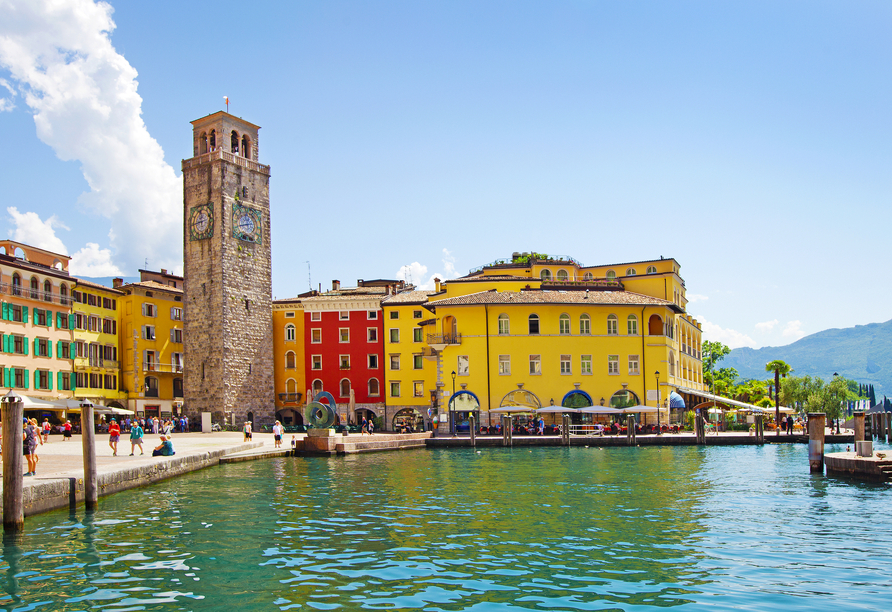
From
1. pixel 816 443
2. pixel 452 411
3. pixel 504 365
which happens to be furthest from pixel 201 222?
pixel 816 443

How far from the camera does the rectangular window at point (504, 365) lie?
169ft

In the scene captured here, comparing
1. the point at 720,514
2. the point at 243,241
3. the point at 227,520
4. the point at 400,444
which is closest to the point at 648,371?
the point at 400,444

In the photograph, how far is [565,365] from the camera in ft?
170

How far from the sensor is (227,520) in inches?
669

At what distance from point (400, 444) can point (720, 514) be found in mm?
26040

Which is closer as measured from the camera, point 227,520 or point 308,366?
point 227,520

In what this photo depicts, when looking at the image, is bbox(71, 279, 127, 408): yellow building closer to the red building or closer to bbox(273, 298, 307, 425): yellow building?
bbox(273, 298, 307, 425): yellow building

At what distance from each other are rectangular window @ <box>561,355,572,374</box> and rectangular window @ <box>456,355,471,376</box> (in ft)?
19.8

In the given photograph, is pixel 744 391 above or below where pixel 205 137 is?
below

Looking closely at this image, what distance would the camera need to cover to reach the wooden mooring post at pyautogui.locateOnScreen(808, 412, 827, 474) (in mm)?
25906

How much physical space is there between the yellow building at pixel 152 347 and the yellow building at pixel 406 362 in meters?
16.6

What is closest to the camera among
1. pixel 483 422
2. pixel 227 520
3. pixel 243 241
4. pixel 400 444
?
pixel 227 520

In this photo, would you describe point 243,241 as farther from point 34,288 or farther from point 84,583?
point 84,583

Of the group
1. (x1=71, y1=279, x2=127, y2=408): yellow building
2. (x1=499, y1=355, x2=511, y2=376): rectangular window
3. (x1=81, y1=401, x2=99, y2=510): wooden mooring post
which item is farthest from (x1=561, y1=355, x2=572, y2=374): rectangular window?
(x1=81, y1=401, x2=99, y2=510): wooden mooring post
